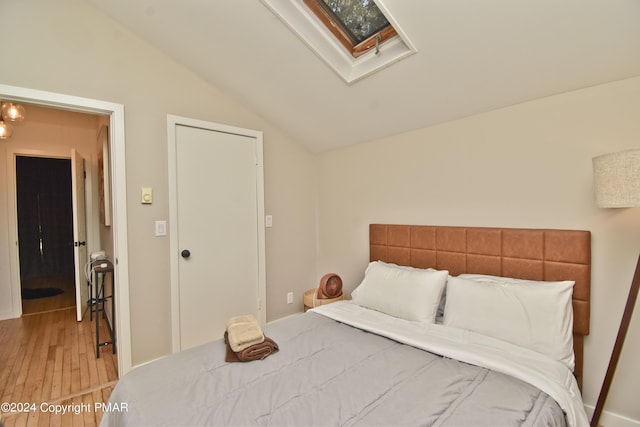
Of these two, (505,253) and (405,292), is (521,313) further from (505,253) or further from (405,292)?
(405,292)

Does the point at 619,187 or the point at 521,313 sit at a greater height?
the point at 619,187

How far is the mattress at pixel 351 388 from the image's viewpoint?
112 cm

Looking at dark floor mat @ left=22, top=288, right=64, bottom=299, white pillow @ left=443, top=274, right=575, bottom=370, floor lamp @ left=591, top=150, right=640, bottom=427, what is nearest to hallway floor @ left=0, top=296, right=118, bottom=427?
dark floor mat @ left=22, top=288, right=64, bottom=299

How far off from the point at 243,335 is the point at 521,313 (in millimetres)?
1557

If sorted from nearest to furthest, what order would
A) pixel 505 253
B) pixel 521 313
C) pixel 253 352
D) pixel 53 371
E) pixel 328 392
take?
pixel 328 392
pixel 253 352
pixel 521 313
pixel 505 253
pixel 53 371

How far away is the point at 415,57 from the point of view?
1.92 metres

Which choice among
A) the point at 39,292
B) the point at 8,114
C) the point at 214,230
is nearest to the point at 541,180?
the point at 214,230

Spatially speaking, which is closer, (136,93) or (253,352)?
(253,352)

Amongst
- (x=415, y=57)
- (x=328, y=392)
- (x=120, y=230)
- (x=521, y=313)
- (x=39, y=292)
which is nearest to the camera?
(x=328, y=392)

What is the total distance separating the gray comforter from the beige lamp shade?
980mm

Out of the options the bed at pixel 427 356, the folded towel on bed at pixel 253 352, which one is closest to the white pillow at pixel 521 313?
the bed at pixel 427 356

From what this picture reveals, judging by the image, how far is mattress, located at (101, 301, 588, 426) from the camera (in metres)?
1.12

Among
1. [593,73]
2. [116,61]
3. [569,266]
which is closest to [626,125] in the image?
[593,73]

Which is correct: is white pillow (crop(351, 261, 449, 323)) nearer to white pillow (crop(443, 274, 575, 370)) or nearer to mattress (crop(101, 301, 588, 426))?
white pillow (crop(443, 274, 575, 370))
